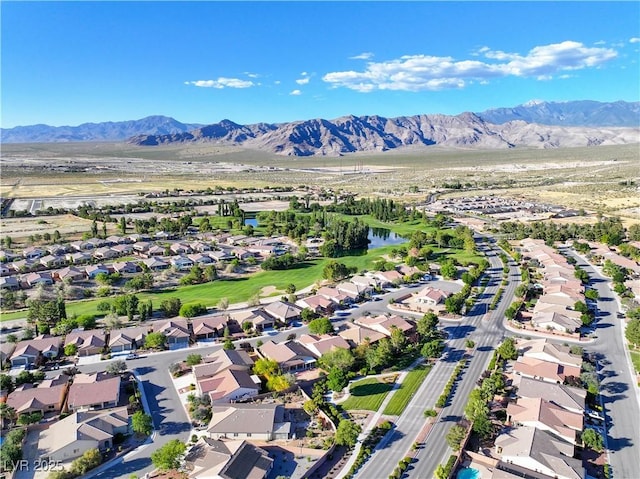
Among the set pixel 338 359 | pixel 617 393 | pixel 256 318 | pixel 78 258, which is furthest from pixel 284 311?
pixel 78 258

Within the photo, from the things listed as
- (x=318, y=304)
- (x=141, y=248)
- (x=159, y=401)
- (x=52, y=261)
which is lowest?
(x=159, y=401)

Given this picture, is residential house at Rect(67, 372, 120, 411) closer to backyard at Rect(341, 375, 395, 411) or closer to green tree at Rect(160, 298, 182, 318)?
green tree at Rect(160, 298, 182, 318)

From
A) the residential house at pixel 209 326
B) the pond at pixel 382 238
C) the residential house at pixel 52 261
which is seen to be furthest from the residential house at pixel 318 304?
the residential house at pixel 52 261

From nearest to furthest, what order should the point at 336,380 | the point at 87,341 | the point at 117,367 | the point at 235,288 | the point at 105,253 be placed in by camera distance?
the point at 336,380 → the point at 117,367 → the point at 87,341 → the point at 235,288 → the point at 105,253

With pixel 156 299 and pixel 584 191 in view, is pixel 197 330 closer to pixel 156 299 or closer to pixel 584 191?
pixel 156 299

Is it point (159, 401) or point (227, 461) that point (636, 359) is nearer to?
point (227, 461)

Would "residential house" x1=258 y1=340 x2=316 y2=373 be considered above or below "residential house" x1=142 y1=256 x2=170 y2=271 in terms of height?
below

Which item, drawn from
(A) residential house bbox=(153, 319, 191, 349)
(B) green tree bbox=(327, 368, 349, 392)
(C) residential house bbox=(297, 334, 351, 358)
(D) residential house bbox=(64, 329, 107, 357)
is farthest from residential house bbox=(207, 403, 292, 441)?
(D) residential house bbox=(64, 329, 107, 357)
